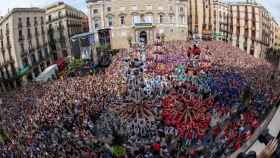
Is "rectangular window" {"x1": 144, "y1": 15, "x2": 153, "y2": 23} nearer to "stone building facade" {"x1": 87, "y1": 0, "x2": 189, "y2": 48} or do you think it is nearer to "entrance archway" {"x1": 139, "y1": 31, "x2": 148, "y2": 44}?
→ "stone building facade" {"x1": 87, "y1": 0, "x2": 189, "y2": 48}

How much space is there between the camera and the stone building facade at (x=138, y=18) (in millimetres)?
4191

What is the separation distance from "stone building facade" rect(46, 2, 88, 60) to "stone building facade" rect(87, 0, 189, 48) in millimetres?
132

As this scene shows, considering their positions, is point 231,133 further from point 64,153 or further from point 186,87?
point 64,153

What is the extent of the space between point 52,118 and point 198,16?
10.5 ft

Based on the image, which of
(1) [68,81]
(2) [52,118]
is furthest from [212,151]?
(2) [52,118]

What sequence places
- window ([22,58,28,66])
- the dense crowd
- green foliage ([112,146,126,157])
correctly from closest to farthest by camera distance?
window ([22,58,28,66])
the dense crowd
green foliage ([112,146,126,157])

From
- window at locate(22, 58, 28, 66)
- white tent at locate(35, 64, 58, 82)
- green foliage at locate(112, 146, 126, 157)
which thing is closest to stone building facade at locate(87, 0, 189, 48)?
white tent at locate(35, 64, 58, 82)

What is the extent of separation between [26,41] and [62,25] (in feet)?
1.31

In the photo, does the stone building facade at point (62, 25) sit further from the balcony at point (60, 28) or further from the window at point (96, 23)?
the window at point (96, 23)

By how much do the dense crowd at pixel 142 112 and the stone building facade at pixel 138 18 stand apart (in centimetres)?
21

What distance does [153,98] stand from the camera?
652 centimetres

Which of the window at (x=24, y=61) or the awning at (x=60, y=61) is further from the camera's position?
the window at (x=24, y=61)

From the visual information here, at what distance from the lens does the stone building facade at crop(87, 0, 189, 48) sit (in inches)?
165

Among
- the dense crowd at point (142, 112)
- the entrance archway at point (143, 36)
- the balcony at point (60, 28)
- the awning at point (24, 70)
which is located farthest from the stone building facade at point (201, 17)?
the awning at point (24, 70)
